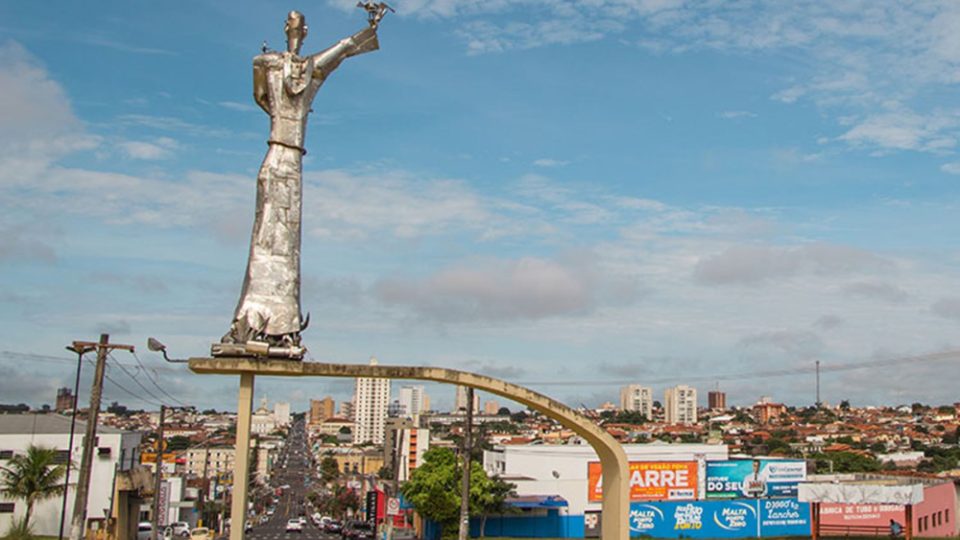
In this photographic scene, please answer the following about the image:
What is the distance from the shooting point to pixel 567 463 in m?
58.7

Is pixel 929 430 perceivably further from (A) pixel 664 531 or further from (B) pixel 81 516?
Result: (B) pixel 81 516

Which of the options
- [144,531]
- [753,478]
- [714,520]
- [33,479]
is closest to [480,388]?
[33,479]

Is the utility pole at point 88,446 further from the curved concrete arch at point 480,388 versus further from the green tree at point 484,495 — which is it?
the green tree at point 484,495

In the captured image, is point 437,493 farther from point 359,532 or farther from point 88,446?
point 88,446

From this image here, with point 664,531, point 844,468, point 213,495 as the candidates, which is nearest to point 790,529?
point 664,531

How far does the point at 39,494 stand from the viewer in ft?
125

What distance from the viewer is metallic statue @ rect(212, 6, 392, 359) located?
16.1 m

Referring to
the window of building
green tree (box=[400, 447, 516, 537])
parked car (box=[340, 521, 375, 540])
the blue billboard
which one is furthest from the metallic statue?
parked car (box=[340, 521, 375, 540])

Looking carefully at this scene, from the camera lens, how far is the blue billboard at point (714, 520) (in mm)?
48219

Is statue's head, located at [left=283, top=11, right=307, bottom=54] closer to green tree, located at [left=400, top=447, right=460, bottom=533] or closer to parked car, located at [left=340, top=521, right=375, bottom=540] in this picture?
green tree, located at [left=400, top=447, right=460, bottom=533]

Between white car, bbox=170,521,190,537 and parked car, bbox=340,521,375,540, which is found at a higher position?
parked car, bbox=340,521,375,540

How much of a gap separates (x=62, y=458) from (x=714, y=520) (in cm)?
3325

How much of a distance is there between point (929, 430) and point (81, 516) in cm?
18546

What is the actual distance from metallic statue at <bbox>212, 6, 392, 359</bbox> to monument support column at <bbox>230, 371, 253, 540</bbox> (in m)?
0.71
